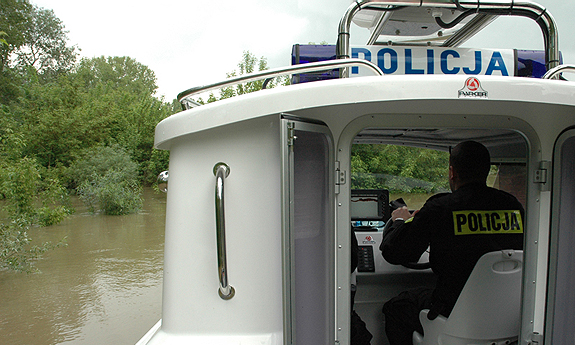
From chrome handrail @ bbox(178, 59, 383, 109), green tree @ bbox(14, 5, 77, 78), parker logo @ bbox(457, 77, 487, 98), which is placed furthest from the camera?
green tree @ bbox(14, 5, 77, 78)

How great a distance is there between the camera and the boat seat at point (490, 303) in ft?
7.33

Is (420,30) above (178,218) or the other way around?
above

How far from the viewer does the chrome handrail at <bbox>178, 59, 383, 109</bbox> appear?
1737 millimetres

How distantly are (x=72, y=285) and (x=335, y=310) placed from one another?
10.3 metres

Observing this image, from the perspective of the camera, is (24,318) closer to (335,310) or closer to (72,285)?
(72,285)

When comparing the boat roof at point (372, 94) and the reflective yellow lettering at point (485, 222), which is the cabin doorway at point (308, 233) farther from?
the reflective yellow lettering at point (485, 222)

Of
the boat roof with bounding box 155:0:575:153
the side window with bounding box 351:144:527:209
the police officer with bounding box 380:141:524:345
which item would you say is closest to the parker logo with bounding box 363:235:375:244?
the side window with bounding box 351:144:527:209

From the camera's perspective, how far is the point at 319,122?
5.89 ft

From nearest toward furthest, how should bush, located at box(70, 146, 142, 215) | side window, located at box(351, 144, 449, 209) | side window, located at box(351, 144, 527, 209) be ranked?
side window, located at box(351, 144, 527, 209) < side window, located at box(351, 144, 449, 209) < bush, located at box(70, 146, 142, 215)

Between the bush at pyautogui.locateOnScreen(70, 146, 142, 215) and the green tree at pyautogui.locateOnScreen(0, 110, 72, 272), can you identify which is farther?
the bush at pyautogui.locateOnScreen(70, 146, 142, 215)

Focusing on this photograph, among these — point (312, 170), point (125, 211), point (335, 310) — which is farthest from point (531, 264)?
point (125, 211)

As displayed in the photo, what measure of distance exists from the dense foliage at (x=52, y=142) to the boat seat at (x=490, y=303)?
1029cm

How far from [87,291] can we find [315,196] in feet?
32.3

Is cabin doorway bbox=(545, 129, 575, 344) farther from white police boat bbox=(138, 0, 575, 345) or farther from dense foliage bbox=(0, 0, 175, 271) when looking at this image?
dense foliage bbox=(0, 0, 175, 271)
